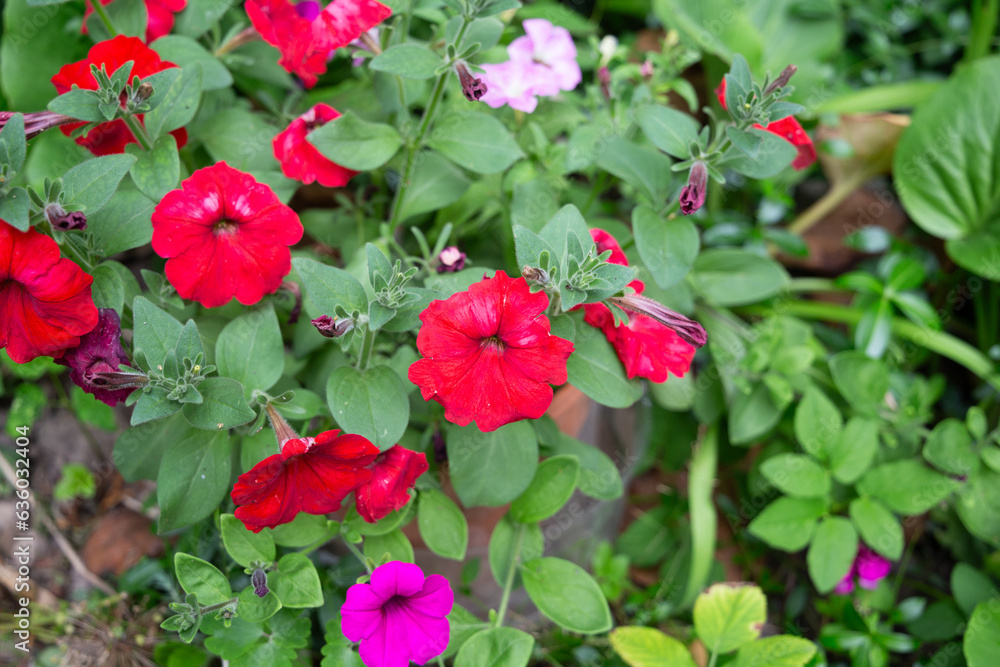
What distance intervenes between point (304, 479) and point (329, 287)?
287 mm

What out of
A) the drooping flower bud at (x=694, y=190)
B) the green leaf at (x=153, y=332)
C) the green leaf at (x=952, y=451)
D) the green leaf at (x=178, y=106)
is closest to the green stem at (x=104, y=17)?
the green leaf at (x=178, y=106)

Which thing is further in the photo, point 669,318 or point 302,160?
point 302,160

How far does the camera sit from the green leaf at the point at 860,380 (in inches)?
64.4

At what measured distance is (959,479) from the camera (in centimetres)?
158

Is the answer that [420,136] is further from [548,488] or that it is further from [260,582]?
[260,582]

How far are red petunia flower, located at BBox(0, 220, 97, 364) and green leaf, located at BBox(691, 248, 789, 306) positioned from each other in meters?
1.22

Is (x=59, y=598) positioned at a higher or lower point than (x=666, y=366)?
lower

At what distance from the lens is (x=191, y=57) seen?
1.27 m

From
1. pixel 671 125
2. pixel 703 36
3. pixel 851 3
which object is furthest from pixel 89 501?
pixel 851 3

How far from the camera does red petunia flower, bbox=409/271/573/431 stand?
0.95 meters

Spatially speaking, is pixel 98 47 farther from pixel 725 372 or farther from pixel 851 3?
pixel 851 3

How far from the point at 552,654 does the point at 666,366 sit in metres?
0.92

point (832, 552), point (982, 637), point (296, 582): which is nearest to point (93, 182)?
point (296, 582)

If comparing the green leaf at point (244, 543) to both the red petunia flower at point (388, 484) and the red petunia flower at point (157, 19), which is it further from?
the red petunia flower at point (157, 19)
